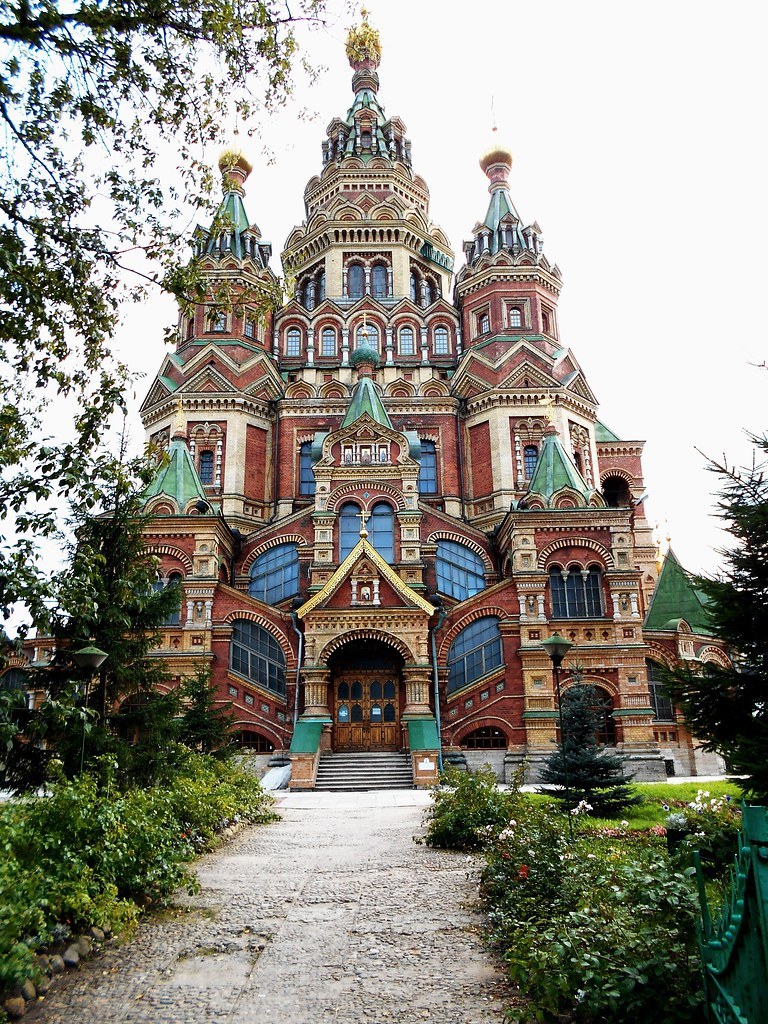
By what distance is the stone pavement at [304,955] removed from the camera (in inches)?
228

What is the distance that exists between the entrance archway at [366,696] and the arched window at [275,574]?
4.21 meters

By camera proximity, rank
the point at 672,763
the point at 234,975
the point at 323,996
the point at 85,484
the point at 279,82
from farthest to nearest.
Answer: the point at 672,763, the point at 279,82, the point at 85,484, the point at 234,975, the point at 323,996

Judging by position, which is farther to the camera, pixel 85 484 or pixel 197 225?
pixel 197 225

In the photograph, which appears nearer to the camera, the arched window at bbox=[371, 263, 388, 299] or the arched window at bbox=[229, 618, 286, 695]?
the arched window at bbox=[229, 618, 286, 695]

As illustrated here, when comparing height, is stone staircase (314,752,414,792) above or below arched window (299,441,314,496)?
below

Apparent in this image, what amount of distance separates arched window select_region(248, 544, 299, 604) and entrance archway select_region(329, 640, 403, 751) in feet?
13.8

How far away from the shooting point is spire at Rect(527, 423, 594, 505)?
28.7 metres

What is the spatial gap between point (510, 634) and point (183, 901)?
18828 millimetres

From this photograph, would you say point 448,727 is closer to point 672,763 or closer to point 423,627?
point 423,627

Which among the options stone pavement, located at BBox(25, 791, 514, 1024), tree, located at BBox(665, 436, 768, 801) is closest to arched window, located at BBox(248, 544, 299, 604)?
stone pavement, located at BBox(25, 791, 514, 1024)

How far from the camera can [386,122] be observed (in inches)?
1797

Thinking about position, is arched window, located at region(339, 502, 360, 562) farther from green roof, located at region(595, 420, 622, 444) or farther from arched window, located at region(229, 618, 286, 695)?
green roof, located at region(595, 420, 622, 444)

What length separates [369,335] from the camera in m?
38.3

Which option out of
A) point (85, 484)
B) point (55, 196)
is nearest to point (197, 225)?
point (55, 196)
